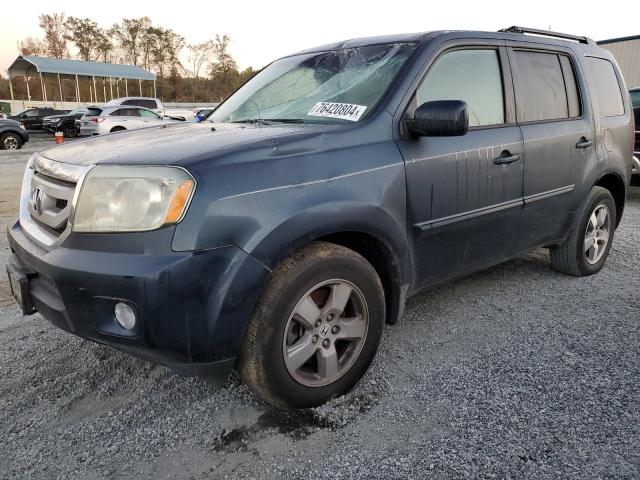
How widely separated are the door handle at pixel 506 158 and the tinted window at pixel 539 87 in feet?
1.00

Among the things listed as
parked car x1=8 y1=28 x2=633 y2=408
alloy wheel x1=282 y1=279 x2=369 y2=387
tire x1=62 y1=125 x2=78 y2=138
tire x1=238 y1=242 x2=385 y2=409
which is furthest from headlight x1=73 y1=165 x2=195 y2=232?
tire x1=62 y1=125 x2=78 y2=138

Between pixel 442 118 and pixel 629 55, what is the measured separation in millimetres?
26606

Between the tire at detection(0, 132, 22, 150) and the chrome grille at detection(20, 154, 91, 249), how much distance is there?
17.9m

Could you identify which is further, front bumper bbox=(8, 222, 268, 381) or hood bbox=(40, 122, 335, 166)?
hood bbox=(40, 122, 335, 166)

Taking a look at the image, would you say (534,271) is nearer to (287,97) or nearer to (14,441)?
(287,97)

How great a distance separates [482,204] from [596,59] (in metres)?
2.17

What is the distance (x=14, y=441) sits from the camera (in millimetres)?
2246

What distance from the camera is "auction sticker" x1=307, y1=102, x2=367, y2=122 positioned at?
2652 millimetres

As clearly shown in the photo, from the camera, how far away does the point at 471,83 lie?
312cm

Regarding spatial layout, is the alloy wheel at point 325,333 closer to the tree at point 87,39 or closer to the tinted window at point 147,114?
the tinted window at point 147,114

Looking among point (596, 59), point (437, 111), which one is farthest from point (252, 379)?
point (596, 59)

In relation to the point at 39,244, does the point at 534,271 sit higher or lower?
lower

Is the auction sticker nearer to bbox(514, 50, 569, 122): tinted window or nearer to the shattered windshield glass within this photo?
the shattered windshield glass

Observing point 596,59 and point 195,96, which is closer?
point 596,59
